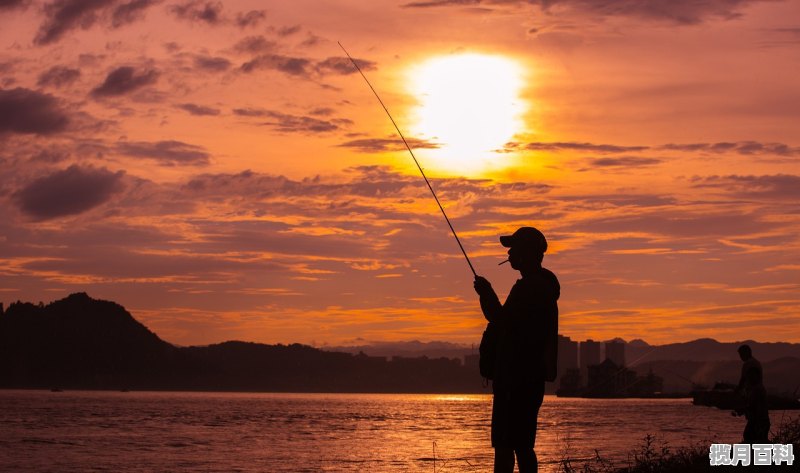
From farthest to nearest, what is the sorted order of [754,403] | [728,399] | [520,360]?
[728,399] → [754,403] → [520,360]

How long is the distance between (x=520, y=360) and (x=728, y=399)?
13.4 metres

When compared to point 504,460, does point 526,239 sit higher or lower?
higher

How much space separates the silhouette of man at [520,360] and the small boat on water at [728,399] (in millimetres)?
9523

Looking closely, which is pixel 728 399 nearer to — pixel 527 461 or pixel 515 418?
pixel 527 461

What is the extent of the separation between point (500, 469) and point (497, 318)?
136 centimetres

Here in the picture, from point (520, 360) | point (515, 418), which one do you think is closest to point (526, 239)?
point (520, 360)

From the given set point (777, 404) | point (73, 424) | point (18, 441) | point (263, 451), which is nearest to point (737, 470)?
point (263, 451)

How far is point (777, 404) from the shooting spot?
17562cm

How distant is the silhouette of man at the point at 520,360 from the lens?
9562 mm

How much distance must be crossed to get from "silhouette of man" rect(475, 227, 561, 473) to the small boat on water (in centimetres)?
952

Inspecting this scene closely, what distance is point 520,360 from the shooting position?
959 cm

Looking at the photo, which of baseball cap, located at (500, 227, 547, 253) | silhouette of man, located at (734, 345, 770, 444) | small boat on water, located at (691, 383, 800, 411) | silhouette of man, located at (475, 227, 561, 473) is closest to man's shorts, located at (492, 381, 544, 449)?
silhouette of man, located at (475, 227, 561, 473)

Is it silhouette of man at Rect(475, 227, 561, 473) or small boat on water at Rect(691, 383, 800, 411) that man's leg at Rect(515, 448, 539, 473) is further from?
small boat on water at Rect(691, 383, 800, 411)

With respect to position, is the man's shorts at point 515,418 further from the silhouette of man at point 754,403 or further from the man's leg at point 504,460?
the silhouette of man at point 754,403
